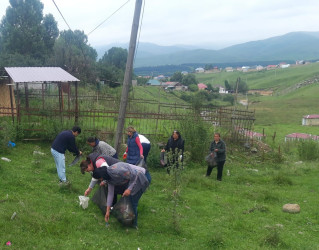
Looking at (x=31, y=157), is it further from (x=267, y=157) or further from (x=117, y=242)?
(x=267, y=157)

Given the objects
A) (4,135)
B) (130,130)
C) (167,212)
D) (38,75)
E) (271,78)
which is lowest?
(167,212)

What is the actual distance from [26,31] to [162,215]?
3845cm

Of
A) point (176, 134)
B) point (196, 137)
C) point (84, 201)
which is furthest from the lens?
point (196, 137)

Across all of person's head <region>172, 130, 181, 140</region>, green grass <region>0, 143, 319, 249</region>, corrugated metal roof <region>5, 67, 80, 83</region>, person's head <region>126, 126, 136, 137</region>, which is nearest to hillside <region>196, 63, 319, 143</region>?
green grass <region>0, 143, 319, 249</region>

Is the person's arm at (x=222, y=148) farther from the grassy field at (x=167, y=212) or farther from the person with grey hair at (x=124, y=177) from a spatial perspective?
the person with grey hair at (x=124, y=177)

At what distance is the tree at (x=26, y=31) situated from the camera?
38.1 metres

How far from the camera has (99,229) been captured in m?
5.15

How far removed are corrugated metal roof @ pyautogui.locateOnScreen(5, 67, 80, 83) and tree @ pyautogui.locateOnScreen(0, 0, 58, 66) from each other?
2686 centimetres

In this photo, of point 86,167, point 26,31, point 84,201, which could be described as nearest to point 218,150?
point 84,201

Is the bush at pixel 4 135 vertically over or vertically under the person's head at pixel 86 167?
under

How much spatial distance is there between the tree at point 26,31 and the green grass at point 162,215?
3244 centimetres

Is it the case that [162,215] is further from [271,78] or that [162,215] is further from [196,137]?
[271,78]

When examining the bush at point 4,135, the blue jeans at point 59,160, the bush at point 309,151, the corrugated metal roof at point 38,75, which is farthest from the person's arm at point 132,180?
the bush at point 309,151

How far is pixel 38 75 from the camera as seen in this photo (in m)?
11.4
